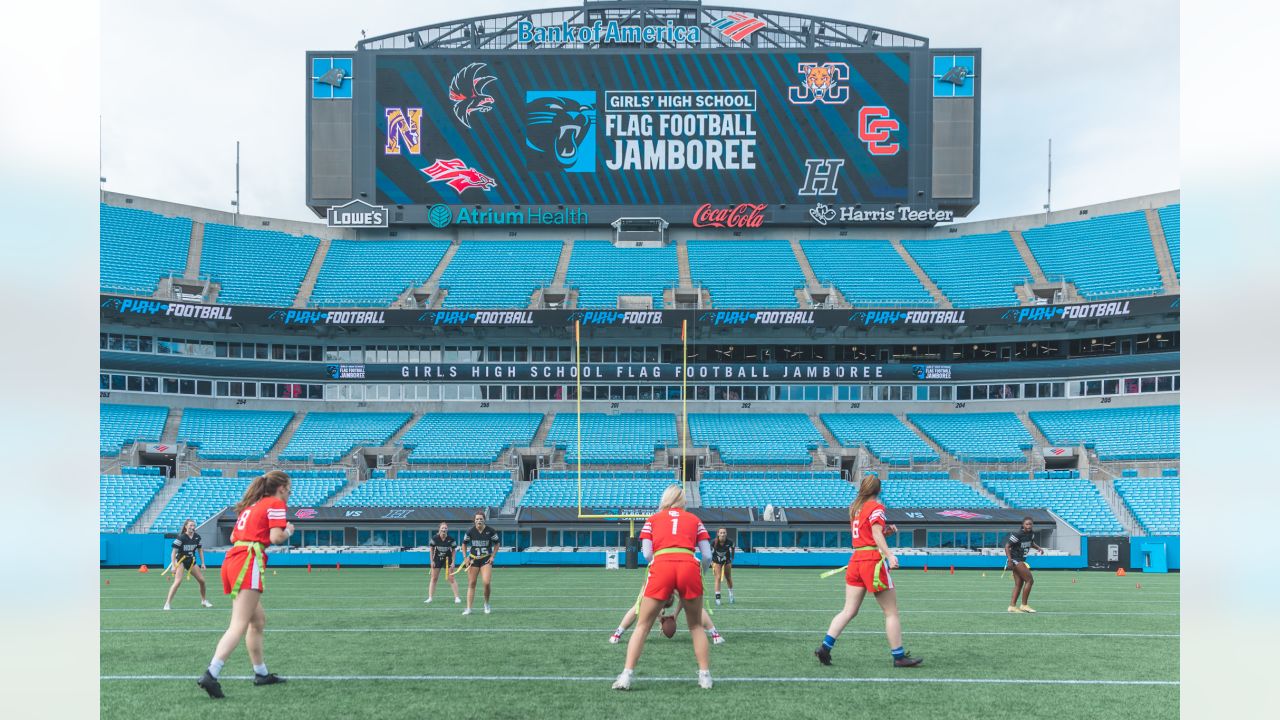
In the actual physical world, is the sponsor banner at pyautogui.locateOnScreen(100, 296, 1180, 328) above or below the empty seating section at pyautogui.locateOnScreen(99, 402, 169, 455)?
above

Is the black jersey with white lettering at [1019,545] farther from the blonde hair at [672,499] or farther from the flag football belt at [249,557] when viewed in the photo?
the flag football belt at [249,557]

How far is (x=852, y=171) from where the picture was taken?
159 ft

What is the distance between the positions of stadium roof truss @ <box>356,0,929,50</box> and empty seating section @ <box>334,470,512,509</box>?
87.3 feet

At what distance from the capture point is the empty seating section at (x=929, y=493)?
3325 centimetres

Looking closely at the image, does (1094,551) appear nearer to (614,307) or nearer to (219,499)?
(614,307)

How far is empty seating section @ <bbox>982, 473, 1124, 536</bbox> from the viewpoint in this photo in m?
31.0

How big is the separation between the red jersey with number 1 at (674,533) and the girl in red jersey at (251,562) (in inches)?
128

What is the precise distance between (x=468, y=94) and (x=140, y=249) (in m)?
19.2

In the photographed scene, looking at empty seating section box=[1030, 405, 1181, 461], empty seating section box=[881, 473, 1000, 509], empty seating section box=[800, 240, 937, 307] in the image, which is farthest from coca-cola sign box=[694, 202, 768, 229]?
empty seating section box=[881, 473, 1000, 509]

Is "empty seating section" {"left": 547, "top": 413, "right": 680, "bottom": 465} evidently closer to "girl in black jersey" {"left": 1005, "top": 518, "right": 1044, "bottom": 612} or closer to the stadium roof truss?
the stadium roof truss

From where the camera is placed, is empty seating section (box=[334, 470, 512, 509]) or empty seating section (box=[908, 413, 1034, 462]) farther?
empty seating section (box=[908, 413, 1034, 462])

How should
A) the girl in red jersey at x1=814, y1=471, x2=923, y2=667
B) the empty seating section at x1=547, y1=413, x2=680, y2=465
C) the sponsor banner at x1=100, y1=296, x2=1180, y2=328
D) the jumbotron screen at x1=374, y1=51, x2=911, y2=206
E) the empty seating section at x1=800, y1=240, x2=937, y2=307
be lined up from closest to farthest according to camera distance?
the girl in red jersey at x1=814, y1=471, x2=923, y2=667 < the empty seating section at x1=547, y1=413, x2=680, y2=465 < the sponsor banner at x1=100, y1=296, x2=1180, y2=328 < the empty seating section at x1=800, y1=240, x2=937, y2=307 < the jumbotron screen at x1=374, y1=51, x2=911, y2=206
